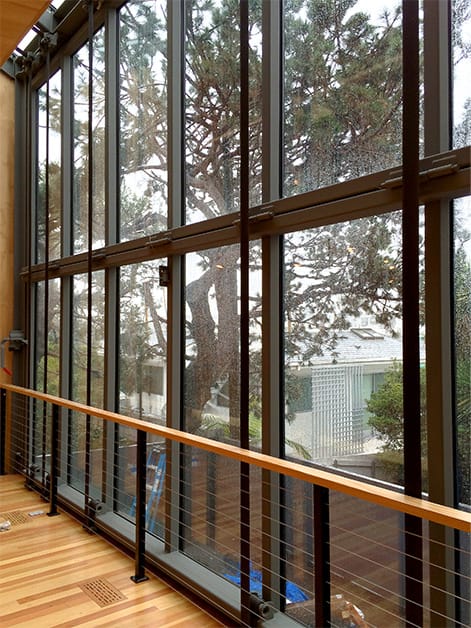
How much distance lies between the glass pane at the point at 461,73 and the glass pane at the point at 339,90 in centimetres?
25

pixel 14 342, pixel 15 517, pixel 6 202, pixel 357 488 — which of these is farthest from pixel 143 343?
pixel 6 202

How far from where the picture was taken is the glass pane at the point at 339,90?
6.99 ft

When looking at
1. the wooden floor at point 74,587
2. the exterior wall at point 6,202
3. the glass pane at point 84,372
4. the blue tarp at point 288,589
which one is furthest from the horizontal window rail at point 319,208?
the exterior wall at point 6,202

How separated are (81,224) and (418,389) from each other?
353 cm

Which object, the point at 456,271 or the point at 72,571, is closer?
the point at 456,271

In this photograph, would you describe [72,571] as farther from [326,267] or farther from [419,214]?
[419,214]

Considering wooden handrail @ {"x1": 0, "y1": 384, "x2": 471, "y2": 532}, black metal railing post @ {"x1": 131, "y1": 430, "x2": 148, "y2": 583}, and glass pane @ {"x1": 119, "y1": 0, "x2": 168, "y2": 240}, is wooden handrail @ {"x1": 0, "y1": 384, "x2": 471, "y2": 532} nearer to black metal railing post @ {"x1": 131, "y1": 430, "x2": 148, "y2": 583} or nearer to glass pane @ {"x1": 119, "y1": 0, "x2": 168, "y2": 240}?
black metal railing post @ {"x1": 131, "y1": 430, "x2": 148, "y2": 583}

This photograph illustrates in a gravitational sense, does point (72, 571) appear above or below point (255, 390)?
below

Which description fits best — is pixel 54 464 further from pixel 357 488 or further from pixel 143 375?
pixel 357 488

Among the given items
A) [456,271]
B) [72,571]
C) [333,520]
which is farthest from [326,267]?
[72,571]

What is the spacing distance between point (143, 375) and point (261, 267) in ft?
4.49

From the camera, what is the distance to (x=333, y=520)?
2.28 metres

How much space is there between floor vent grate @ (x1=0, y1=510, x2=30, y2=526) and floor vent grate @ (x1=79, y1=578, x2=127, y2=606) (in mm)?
1143

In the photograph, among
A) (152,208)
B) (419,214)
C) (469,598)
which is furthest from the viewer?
(152,208)
